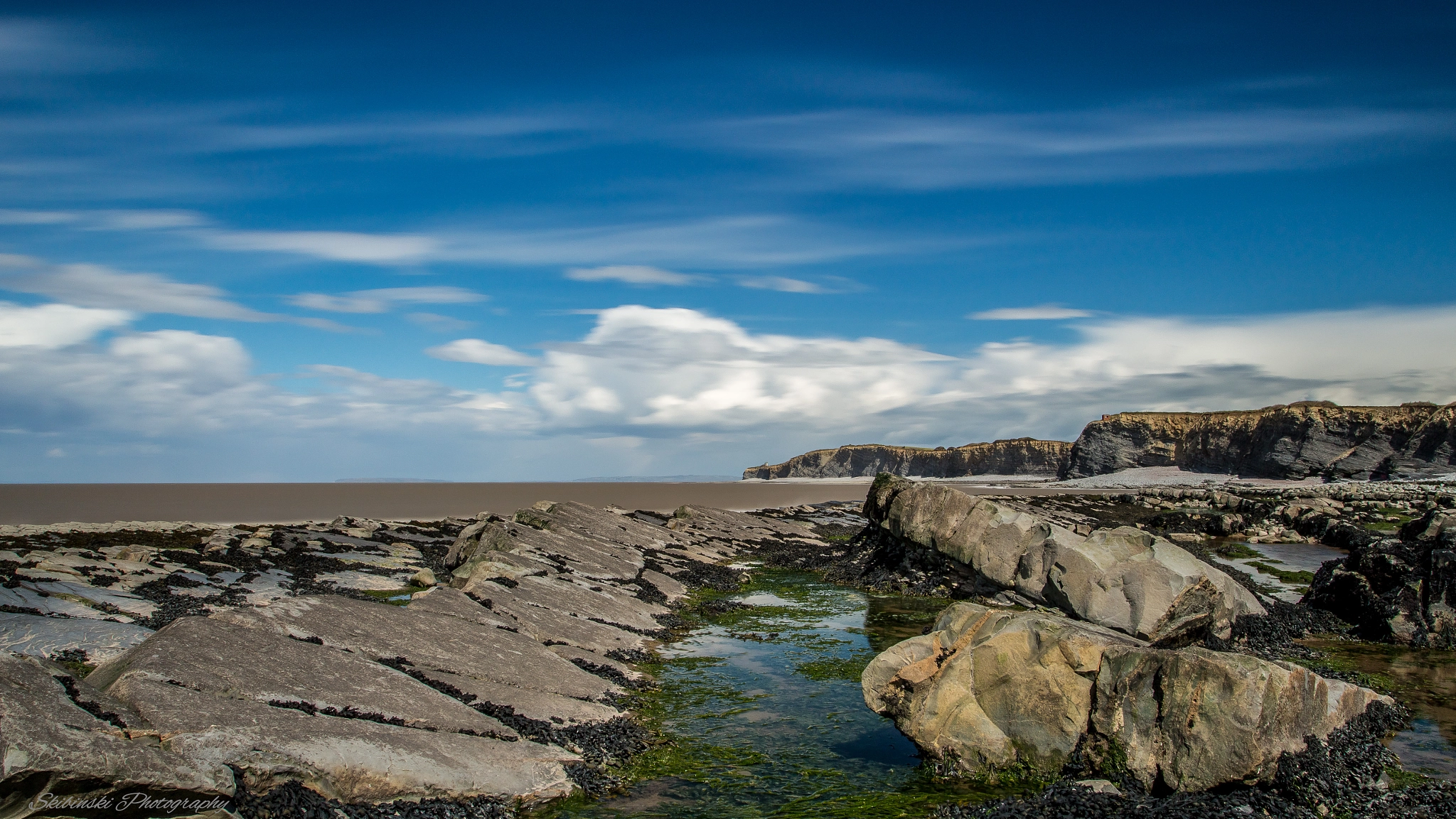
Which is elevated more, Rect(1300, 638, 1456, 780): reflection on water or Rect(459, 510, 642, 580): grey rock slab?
Rect(459, 510, 642, 580): grey rock slab

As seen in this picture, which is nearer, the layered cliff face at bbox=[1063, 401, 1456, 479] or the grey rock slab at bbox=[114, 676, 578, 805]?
the grey rock slab at bbox=[114, 676, 578, 805]

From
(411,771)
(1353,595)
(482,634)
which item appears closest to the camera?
(411,771)

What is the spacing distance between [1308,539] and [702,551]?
29.2 metres

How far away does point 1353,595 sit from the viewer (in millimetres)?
18703

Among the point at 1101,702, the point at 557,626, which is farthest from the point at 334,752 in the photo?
the point at 1101,702

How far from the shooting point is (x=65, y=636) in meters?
11.3

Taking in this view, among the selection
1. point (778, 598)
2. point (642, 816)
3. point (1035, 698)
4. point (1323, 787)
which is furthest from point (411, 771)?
point (778, 598)

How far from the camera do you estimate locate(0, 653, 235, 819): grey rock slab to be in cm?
577

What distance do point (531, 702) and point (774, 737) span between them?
3390 mm

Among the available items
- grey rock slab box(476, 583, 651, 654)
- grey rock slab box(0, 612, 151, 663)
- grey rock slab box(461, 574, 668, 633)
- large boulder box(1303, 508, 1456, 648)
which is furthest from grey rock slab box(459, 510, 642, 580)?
large boulder box(1303, 508, 1456, 648)

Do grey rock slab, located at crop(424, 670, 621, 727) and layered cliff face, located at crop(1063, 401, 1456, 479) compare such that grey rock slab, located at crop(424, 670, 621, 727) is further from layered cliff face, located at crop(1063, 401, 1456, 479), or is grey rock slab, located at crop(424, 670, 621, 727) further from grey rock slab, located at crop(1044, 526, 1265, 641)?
layered cliff face, located at crop(1063, 401, 1456, 479)

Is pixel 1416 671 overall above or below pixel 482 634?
below

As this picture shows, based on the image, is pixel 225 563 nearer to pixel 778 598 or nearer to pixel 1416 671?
pixel 778 598

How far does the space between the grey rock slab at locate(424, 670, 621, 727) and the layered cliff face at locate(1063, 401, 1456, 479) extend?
114 meters
